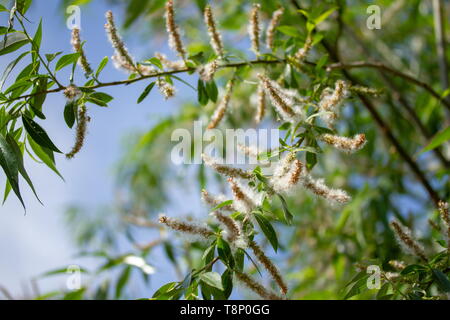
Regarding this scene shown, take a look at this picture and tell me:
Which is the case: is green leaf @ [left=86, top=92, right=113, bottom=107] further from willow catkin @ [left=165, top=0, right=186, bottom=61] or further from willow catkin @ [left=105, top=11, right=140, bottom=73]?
willow catkin @ [left=165, top=0, right=186, bottom=61]

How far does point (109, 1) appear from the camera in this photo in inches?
95.9

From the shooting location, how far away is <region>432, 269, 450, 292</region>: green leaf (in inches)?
32.6

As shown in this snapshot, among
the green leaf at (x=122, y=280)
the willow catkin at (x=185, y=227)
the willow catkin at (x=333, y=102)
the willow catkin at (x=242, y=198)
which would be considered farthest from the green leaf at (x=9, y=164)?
the green leaf at (x=122, y=280)

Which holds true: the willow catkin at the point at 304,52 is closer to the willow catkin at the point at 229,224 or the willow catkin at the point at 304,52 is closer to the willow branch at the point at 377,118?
the willow branch at the point at 377,118

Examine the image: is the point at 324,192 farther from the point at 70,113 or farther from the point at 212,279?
the point at 70,113

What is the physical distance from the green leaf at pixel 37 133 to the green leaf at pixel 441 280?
2.20 feet

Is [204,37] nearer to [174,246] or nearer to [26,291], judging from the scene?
[174,246]

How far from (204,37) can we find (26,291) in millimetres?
2189

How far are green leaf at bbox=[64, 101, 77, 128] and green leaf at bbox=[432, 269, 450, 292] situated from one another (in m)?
0.67

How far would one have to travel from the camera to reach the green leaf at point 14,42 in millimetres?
947

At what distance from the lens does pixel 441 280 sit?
842mm

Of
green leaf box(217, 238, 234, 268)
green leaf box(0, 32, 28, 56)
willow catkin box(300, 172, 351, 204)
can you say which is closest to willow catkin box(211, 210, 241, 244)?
green leaf box(217, 238, 234, 268)

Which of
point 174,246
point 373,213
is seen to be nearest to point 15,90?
point 174,246

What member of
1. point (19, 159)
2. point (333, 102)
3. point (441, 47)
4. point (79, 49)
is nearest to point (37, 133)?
point (19, 159)
